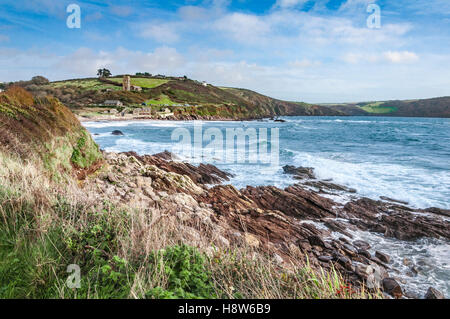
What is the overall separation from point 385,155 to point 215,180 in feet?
63.4

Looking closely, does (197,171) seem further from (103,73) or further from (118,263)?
(103,73)

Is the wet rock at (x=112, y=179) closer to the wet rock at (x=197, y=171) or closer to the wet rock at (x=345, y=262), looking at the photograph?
the wet rock at (x=197, y=171)

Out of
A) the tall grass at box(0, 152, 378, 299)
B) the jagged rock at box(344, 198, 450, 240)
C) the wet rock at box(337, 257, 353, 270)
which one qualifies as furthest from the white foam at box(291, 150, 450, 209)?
the tall grass at box(0, 152, 378, 299)

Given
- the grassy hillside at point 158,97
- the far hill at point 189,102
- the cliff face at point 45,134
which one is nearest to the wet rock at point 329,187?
the cliff face at point 45,134

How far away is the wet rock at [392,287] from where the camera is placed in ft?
18.7

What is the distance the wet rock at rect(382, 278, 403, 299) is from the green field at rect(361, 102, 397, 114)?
612 feet

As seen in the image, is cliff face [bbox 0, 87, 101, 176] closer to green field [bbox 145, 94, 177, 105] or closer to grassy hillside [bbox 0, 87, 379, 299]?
grassy hillside [bbox 0, 87, 379, 299]

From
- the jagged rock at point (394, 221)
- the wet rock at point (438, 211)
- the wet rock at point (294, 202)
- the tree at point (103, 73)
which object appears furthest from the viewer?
the tree at point (103, 73)

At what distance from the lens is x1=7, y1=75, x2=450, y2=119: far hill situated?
8000cm

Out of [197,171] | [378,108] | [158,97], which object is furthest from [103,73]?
[378,108]

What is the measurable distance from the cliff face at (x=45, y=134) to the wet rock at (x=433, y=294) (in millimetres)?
10154

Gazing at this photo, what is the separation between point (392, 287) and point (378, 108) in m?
196
